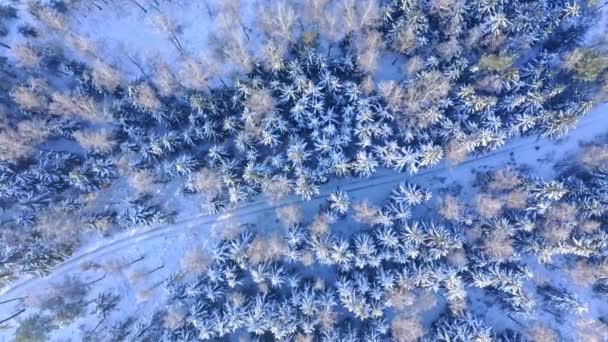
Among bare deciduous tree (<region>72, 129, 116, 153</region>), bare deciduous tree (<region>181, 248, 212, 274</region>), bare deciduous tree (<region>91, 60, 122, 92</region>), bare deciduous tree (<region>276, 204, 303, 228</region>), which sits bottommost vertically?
bare deciduous tree (<region>181, 248, 212, 274</region>)

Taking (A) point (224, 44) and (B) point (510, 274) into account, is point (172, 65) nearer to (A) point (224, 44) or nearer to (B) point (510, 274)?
(A) point (224, 44)

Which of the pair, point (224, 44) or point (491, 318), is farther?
point (224, 44)

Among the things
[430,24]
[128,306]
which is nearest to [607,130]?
[430,24]

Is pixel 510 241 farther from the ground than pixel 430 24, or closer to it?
closer to it

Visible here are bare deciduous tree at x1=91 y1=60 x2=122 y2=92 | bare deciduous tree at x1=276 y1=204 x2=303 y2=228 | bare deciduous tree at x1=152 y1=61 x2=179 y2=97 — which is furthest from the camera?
bare deciduous tree at x1=152 y1=61 x2=179 y2=97

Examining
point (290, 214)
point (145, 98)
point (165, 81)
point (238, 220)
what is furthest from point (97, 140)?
point (290, 214)

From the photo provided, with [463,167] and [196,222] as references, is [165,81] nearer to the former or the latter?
[196,222]

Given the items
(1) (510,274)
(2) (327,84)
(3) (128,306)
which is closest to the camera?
(1) (510,274)

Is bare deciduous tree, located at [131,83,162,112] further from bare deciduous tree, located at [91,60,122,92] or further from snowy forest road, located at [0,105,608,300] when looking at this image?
snowy forest road, located at [0,105,608,300]

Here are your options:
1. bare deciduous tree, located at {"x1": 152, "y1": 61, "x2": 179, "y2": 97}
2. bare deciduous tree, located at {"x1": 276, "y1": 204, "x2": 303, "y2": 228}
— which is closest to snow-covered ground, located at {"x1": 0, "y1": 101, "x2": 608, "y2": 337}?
bare deciduous tree, located at {"x1": 276, "y1": 204, "x2": 303, "y2": 228}

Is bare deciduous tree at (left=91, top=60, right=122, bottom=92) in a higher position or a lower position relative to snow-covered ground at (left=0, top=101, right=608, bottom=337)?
higher

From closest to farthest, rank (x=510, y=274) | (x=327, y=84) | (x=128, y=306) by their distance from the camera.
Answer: (x=510, y=274) < (x=327, y=84) < (x=128, y=306)
